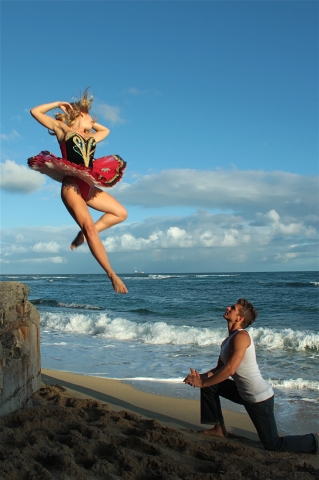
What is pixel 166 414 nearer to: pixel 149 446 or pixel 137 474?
pixel 149 446

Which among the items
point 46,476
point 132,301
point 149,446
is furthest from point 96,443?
point 132,301

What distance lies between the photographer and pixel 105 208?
13.6ft

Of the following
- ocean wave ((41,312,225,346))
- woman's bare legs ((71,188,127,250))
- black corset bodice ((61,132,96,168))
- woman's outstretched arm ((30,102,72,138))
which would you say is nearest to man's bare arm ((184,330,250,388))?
woman's bare legs ((71,188,127,250))

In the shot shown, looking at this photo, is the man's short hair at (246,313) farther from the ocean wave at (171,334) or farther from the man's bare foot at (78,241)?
the ocean wave at (171,334)

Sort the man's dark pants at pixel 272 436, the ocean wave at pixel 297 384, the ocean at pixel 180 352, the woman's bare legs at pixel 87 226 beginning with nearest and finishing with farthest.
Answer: the woman's bare legs at pixel 87 226, the man's dark pants at pixel 272 436, the ocean at pixel 180 352, the ocean wave at pixel 297 384

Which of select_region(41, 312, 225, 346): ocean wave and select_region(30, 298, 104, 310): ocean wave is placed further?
select_region(30, 298, 104, 310): ocean wave

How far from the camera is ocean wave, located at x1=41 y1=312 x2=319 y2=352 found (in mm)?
11656

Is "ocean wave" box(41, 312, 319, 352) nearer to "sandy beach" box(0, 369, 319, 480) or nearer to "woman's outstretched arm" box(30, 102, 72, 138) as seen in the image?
"sandy beach" box(0, 369, 319, 480)

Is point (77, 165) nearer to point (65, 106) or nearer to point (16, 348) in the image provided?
point (65, 106)

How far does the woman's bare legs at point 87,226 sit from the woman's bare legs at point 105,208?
0.18 meters

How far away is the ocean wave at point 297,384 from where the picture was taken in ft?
23.6

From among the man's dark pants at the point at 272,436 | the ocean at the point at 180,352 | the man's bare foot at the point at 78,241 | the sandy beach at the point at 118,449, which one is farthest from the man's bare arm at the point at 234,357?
the man's bare foot at the point at 78,241

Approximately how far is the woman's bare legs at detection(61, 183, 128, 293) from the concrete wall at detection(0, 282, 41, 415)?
49.5 inches

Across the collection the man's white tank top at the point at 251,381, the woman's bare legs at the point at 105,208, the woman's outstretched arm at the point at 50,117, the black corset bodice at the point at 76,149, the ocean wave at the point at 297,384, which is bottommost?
the ocean wave at the point at 297,384
